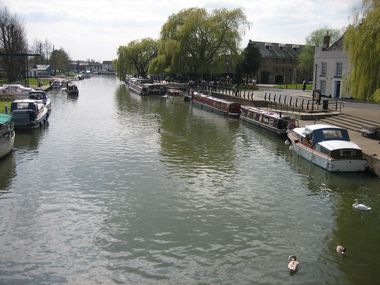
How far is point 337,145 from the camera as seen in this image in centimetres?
2423

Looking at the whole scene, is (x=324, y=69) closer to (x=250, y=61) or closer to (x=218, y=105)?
(x=218, y=105)

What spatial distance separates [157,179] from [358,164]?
440 inches

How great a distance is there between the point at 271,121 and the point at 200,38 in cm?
4094

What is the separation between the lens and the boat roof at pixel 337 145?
23.9m

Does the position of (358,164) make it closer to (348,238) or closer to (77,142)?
(348,238)

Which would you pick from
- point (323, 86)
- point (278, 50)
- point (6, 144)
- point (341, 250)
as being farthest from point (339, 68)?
point (278, 50)

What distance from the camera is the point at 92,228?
1608cm

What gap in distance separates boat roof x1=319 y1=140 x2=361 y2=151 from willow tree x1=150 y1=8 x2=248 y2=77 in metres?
48.2

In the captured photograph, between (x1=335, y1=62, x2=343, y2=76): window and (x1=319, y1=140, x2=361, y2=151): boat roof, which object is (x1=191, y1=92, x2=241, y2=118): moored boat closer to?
(x1=335, y1=62, x2=343, y2=76): window

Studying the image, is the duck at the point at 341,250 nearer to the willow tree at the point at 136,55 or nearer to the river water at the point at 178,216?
the river water at the point at 178,216

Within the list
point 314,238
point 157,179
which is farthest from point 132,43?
point 314,238

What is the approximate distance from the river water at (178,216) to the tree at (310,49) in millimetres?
71494

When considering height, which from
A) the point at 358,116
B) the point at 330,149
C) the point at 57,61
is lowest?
the point at 330,149

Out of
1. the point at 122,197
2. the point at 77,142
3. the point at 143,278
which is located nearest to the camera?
the point at 143,278
